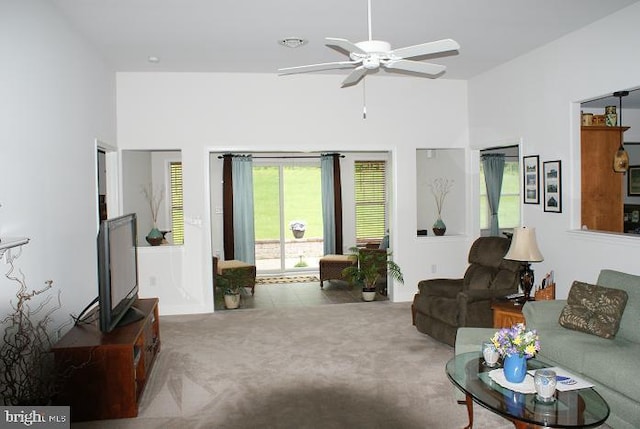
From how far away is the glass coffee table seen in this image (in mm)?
2600

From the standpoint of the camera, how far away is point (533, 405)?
275 centimetres

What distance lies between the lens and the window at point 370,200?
10.3 metres

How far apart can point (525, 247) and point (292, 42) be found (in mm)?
2986

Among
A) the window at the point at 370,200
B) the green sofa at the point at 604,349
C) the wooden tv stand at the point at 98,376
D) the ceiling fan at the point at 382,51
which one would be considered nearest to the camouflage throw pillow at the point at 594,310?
the green sofa at the point at 604,349

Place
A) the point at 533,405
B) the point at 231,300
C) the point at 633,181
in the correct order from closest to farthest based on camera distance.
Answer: the point at 533,405 < the point at 231,300 < the point at 633,181

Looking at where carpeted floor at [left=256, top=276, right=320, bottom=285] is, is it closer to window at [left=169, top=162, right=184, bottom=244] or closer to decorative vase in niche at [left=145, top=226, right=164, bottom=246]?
window at [left=169, top=162, right=184, bottom=244]

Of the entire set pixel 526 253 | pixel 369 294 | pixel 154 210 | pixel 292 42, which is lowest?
pixel 369 294

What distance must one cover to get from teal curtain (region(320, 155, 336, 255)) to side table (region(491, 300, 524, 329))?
17.6 ft

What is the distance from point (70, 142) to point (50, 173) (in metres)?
0.60

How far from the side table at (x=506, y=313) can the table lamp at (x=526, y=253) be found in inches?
8.5

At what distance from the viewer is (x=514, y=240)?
196 inches

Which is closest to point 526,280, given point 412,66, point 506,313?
point 506,313

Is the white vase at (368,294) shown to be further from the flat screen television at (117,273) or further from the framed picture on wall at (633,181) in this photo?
the framed picture on wall at (633,181)

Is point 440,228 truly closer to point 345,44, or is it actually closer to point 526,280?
point 526,280
